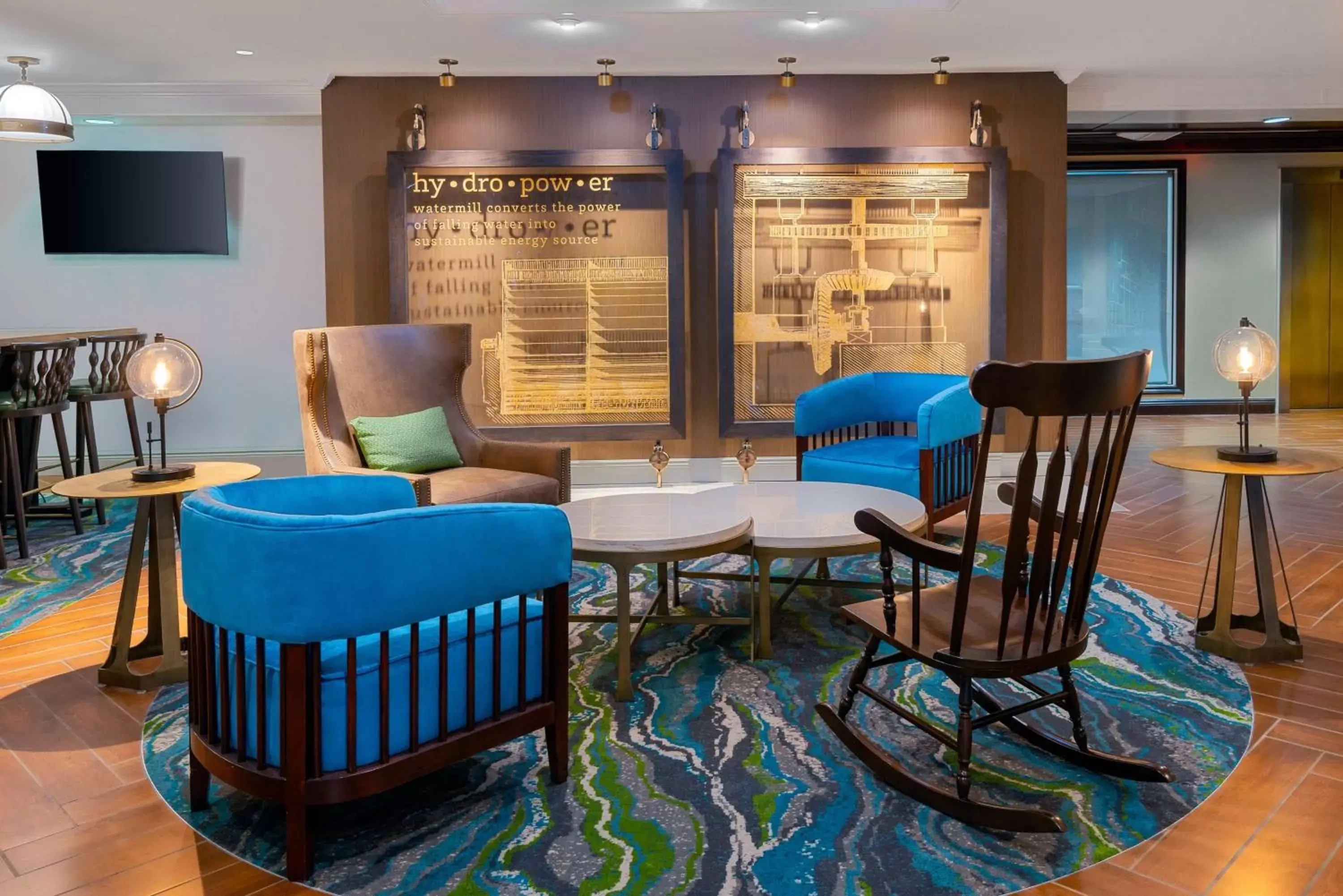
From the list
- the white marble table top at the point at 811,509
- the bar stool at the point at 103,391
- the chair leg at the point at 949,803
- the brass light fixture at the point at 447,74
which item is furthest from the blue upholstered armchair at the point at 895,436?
the bar stool at the point at 103,391

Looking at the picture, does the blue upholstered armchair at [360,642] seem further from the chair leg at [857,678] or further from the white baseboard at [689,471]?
the white baseboard at [689,471]

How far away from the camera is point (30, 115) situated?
5.13 meters

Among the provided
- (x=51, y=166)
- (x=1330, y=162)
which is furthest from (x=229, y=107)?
(x=1330, y=162)

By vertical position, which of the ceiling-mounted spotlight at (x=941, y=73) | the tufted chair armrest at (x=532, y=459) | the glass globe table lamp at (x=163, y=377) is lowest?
the tufted chair armrest at (x=532, y=459)

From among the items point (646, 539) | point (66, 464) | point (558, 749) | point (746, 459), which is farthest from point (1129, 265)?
point (558, 749)

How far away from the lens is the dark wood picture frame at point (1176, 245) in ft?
33.1

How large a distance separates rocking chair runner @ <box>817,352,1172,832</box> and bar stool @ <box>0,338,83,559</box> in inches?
164

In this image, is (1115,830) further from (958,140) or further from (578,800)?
(958,140)

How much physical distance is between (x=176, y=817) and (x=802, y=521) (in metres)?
2.03

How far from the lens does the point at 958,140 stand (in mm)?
6121

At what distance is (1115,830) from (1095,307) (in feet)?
29.5

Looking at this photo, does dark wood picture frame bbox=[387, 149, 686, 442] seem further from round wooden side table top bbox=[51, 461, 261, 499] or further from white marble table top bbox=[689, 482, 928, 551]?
round wooden side table top bbox=[51, 461, 261, 499]

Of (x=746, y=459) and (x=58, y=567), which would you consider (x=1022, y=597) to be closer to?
(x=746, y=459)

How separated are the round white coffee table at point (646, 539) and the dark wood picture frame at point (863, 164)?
7.11 feet
